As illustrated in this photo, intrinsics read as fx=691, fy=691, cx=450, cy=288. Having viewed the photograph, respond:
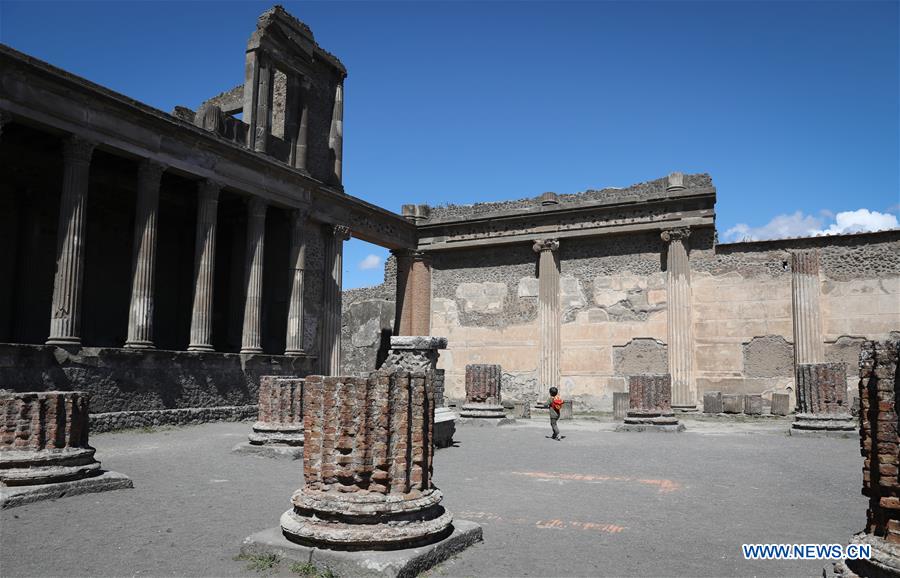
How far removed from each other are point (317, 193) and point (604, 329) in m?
8.66

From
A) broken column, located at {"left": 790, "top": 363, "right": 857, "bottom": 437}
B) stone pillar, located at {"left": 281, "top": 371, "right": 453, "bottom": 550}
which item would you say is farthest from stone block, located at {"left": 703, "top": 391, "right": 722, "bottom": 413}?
stone pillar, located at {"left": 281, "top": 371, "right": 453, "bottom": 550}

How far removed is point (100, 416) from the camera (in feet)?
37.8

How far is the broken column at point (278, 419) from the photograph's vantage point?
8.94 metres

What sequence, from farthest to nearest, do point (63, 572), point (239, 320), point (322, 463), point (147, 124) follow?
point (239, 320), point (147, 124), point (322, 463), point (63, 572)

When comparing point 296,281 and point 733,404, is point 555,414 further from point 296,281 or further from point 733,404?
point 296,281

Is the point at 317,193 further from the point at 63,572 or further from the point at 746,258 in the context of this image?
the point at 63,572

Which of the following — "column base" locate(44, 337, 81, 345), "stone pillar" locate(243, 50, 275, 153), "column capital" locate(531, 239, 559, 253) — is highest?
"stone pillar" locate(243, 50, 275, 153)

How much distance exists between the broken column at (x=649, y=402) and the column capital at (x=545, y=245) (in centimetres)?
708

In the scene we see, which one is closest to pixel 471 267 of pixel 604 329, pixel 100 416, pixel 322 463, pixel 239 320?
pixel 604 329

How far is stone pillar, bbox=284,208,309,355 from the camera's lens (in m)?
16.7

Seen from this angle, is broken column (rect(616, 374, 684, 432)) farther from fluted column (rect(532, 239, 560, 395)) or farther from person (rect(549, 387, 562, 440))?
fluted column (rect(532, 239, 560, 395))

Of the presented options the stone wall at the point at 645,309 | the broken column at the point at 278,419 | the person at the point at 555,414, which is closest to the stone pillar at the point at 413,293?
the stone wall at the point at 645,309

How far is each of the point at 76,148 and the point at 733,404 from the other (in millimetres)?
15205

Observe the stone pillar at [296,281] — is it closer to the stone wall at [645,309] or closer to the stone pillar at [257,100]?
the stone pillar at [257,100]
